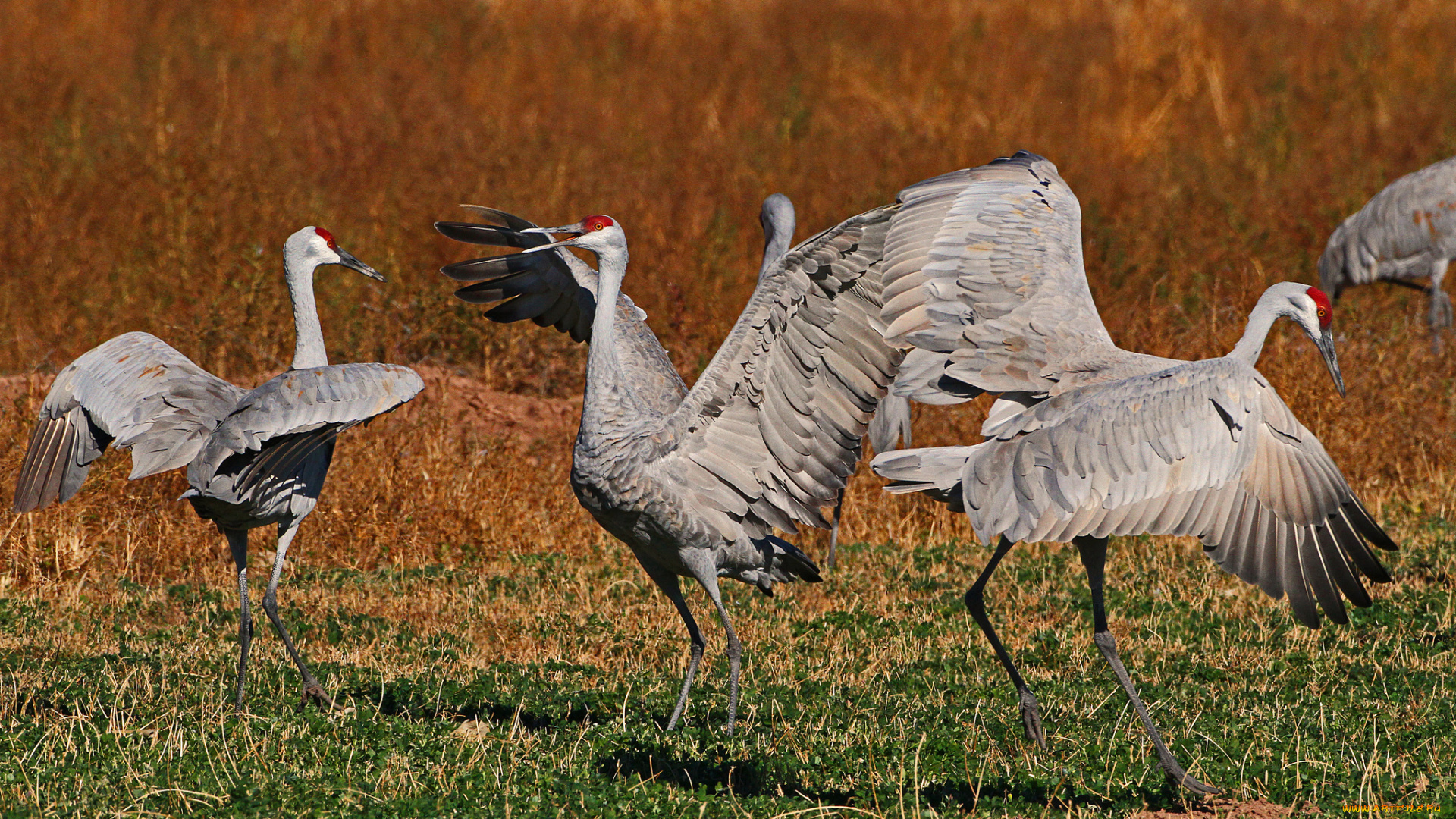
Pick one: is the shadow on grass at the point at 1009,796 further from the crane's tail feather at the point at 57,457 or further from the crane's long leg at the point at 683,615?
the crane's tail feather at the point at 57,457

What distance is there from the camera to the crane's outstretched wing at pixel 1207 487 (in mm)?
4406

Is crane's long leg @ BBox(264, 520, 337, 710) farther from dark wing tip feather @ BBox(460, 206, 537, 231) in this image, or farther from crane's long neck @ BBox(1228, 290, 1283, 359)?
crane's long neck @ BBox(1228, 290, 1283, 359)

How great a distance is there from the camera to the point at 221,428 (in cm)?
519

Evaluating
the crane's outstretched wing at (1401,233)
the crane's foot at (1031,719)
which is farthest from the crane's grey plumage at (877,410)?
the crane's outstretched wing at (1401,233)

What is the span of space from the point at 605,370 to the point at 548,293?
4.77 ft

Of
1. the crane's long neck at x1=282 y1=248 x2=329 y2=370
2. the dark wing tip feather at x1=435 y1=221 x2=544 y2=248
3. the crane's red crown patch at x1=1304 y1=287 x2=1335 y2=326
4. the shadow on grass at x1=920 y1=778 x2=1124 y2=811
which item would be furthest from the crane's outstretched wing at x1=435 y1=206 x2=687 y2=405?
the crane's red crown patch at x1=1304 y1=287 x2=1335 y2=326

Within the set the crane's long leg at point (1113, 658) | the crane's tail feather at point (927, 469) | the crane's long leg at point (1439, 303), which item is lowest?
the crane's long leg at point (1113, 658)

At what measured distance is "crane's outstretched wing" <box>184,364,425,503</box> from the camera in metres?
5.12

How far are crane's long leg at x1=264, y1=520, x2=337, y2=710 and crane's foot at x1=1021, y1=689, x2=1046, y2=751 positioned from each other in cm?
237

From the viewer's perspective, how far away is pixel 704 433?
5.15 m

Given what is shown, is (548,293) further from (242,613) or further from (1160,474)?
(1160,474)

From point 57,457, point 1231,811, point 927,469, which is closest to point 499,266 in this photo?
point 57,457

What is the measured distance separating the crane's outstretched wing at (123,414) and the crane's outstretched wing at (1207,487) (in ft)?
9.46

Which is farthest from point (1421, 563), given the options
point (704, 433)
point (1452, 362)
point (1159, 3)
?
point (1159, 3)
